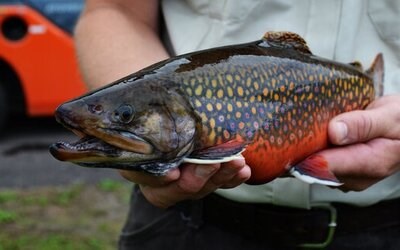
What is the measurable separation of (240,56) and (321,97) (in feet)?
0.73

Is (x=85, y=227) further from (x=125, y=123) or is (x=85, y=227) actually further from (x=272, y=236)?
(x=125, y=123)

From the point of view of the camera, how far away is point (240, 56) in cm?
146

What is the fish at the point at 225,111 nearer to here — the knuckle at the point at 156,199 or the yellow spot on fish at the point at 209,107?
the yellow spot on fish at the point at 209,107

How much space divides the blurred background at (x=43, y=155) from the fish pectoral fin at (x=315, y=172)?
268 cm

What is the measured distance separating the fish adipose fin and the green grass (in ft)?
9.21

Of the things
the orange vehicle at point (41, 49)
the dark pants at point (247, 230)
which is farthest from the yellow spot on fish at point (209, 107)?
the orange vehicle at point (41, 49)

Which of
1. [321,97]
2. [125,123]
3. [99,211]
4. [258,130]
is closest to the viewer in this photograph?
Result: [125,123]

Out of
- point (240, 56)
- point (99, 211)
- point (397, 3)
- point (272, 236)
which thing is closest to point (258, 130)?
point (240, 56)

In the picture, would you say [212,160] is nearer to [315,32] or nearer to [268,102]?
[268,102]

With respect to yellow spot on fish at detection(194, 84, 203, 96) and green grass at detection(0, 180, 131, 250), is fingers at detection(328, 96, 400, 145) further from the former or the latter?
green grass at detection(0, 180, 131, 250)

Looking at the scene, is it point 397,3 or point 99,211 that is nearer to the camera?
point 397,3

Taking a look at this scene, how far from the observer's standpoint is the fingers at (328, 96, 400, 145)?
5.06 feet

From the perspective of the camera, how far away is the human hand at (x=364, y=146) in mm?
1541

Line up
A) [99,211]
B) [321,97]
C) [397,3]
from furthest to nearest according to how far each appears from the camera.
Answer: [99,211] → [397,3] → [321,97]
